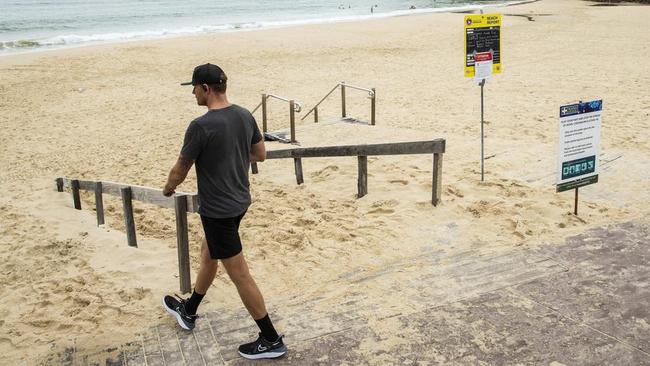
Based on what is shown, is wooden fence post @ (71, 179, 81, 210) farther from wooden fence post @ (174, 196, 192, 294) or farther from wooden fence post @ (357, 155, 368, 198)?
wooden fence post @ (357, 155, 368, 198)

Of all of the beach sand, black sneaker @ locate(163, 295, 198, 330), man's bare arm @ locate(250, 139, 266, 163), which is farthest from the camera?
the beach sand

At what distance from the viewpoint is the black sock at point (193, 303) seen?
4078 millimetres

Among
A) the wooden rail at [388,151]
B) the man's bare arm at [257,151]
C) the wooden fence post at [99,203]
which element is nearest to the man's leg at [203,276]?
the man's bare arm at [257,151]

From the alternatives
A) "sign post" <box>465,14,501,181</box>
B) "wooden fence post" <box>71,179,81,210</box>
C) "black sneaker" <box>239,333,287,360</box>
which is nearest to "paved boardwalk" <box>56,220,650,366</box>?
"black sneaker" <box>239,333,287,360</box>

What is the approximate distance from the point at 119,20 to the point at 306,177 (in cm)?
3959

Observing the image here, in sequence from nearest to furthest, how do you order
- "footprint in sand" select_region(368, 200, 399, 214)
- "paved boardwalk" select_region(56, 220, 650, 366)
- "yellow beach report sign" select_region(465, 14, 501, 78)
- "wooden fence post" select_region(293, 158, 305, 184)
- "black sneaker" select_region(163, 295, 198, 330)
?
"paved boardwalk" select_region(56, 220, 650, 366)
"black sneaker" select_region(163, 295, 198, 330)
"footprint in sand" select_region(368, 200, 399, 214)
"yellow beach report sign" select_region(465, 14, 501, 78)
"wooden fence post" select_region(293, 158, 305, 184)

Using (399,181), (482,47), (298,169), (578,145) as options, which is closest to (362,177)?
(399,181)

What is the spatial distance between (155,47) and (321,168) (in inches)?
713

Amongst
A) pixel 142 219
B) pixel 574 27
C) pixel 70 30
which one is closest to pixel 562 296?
pixel 142 219

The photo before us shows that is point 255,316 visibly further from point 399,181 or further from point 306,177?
point 306,177

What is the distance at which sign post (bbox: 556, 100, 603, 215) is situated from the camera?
588 centimetres

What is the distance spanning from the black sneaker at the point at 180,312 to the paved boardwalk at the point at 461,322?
7 cm

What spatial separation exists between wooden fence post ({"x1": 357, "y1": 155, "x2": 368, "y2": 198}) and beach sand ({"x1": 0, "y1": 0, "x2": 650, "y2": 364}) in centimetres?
16

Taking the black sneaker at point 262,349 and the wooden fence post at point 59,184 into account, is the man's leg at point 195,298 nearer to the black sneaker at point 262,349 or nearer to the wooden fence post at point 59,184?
the black sneaker at point 262,349
